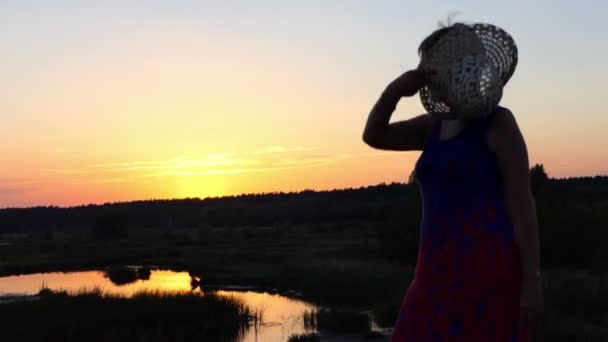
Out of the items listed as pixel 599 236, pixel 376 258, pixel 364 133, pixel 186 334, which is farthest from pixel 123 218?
pixel 364 133

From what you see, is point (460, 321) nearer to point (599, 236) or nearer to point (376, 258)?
point (599, 236)

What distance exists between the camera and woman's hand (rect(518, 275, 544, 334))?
109 inches

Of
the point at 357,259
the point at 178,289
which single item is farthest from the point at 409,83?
the point at 357,259

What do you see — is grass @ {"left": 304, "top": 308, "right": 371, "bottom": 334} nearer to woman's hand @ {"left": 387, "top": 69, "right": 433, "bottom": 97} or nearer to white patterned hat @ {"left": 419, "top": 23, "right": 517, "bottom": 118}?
woman's hand @ {"left": 387, "top": 69, "right": 433, "bottom": 97}

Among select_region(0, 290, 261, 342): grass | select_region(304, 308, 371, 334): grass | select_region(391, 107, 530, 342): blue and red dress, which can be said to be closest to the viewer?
select_region(391, 107, 530, 342): blue and red dress

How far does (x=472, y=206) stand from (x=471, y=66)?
0.48 meters

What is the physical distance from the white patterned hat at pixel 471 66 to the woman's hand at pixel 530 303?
22.9 inches

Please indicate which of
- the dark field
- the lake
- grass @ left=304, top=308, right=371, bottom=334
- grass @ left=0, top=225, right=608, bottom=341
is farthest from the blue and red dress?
the lake

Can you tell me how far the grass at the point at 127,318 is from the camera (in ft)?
53.4

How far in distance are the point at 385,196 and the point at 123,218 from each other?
47.5 meters

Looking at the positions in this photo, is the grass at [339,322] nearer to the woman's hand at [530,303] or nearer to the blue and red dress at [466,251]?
the blue and red dress at [466,251]

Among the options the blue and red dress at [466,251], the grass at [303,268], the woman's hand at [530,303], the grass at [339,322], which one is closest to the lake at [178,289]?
the grass at [339,322]

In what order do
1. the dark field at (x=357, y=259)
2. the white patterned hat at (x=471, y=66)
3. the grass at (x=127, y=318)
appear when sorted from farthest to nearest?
1. the dark field at (x=357, y=259)
2. the grass at (x=127, y=318)
3. the white patterned hat at (x=471, y=66)

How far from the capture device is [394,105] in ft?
10.2
